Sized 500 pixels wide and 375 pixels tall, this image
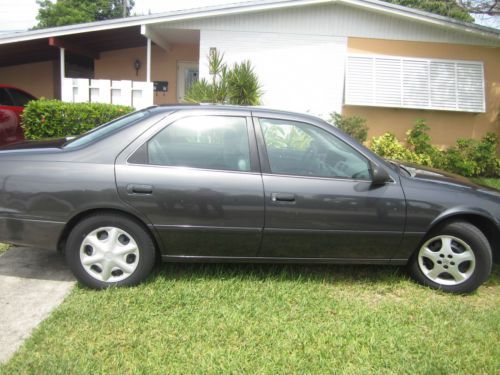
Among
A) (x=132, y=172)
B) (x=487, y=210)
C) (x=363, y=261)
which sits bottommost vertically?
(x=363, y=261)

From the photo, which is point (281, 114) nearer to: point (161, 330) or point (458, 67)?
point (161, 330)

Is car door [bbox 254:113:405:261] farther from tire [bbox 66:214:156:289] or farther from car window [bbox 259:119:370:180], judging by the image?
tire [bbox 66:214:156:289]

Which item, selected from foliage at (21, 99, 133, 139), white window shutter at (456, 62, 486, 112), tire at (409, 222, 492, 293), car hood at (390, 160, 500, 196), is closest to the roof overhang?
white window shutter at (456, 62, 486, 112)

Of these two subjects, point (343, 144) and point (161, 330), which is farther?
point (343, 144)

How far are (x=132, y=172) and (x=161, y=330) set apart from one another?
4.04ft

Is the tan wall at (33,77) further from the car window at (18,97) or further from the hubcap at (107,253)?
the hubcap at (107,253)

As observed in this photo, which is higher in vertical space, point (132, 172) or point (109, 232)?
point (132, 172)

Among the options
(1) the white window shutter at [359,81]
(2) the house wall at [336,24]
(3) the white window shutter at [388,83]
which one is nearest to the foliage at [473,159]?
(3) the white window shutter at [388,83]

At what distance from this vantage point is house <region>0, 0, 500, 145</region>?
31.8ft

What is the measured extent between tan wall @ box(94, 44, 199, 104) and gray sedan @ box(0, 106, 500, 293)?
9.84m

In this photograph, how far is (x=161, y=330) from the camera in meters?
2.96

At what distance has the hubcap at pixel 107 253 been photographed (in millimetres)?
3414

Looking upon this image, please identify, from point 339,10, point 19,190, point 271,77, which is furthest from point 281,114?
point 339,10

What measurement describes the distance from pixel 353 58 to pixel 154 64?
6.41 meters
